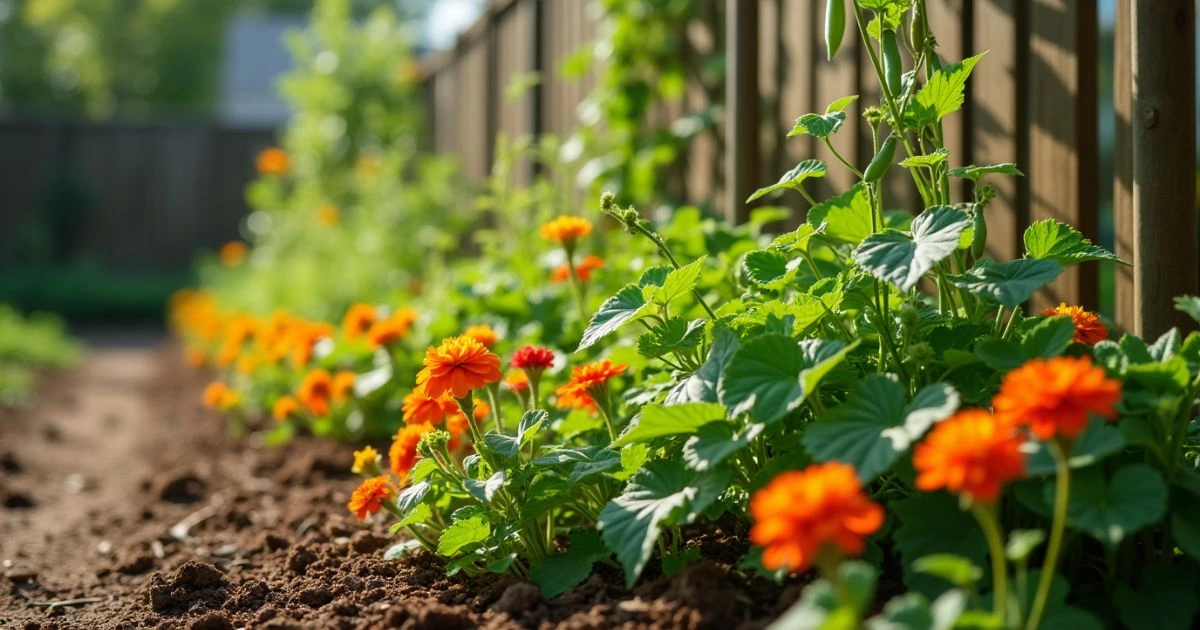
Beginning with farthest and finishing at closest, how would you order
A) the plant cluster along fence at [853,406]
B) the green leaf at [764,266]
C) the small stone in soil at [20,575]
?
the small stone in soil at [20,575] → the green leaf at [764,266] → the plant cluster along fence at [853,406]

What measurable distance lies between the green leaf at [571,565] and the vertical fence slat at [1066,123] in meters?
1.12

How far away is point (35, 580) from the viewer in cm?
247

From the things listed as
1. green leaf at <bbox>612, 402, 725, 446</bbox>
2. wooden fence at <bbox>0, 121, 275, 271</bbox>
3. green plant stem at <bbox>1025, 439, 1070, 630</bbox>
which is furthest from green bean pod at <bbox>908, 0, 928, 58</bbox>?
wooden fence at <bbox>0, 121, 275, 271</bbox>

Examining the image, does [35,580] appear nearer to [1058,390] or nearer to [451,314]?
[451,314]

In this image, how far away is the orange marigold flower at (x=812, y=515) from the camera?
105 centimetres

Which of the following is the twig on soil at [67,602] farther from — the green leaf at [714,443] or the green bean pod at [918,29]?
the green bean pod at [918,29]

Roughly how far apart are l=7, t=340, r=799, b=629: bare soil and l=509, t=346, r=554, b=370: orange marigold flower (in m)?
0.36

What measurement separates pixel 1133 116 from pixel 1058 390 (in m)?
0.94

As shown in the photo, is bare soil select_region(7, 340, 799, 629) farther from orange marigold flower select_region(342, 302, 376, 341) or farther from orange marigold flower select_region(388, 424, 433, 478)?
orange marigold flower select_region(342, 302, 376, 341)

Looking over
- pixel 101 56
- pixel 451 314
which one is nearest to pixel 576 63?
pixel 451 314

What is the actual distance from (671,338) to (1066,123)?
3.31 ft

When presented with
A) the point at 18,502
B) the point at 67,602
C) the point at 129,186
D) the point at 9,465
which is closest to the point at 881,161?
the point at 67,602

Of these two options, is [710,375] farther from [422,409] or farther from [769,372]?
[422,409]

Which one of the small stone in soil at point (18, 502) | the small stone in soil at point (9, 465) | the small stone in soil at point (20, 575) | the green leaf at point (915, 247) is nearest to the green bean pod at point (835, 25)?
the green leaf at point (915, 247)
